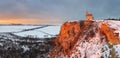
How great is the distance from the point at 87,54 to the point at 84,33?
9.90 feet

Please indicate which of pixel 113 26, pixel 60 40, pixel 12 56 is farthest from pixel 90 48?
pixel 12 56

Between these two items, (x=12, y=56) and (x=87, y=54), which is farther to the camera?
(x=12, y=56)

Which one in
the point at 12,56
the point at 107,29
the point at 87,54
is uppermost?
the point at 107,29

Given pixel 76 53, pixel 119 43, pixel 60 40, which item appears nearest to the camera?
pixel 119 43

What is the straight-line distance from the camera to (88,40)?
37719 millimetres

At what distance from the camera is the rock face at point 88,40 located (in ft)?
116

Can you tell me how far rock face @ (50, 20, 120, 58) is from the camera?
35.4 metres

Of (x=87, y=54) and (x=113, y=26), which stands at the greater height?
(x=113, y=26)

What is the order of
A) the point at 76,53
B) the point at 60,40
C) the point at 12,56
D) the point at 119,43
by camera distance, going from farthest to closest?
1. the point at 12,56
2. the point at 60,40
3. the point at 76,53
4. the point at 119,43

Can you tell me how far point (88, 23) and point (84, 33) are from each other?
1126 millimetres

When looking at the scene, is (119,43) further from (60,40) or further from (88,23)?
(60,40)

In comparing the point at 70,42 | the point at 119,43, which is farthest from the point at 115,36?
the point at 70,42

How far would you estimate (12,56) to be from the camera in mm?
181375

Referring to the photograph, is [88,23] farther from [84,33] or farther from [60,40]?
[60,40]
